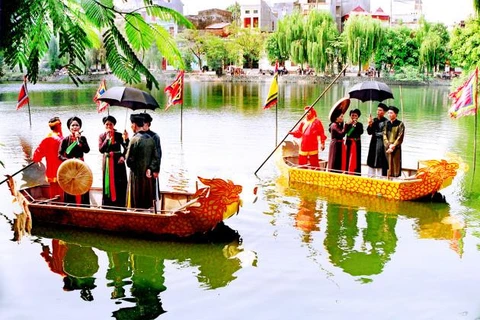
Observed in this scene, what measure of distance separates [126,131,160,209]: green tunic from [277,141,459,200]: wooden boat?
3786mm

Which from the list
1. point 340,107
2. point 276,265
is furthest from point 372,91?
point 276,265

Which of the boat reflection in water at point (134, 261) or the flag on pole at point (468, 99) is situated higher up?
the flag on pole at point (468, 99)

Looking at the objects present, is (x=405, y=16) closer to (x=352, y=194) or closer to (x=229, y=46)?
(x=229, y=46)

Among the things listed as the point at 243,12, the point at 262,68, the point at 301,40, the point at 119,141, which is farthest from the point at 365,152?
the point at 243,12

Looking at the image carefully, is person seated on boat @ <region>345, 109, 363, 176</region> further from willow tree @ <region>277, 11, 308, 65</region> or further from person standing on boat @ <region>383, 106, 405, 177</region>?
willow tree @ <region>277, 11, 308, 65</region>

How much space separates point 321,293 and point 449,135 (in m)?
13.7

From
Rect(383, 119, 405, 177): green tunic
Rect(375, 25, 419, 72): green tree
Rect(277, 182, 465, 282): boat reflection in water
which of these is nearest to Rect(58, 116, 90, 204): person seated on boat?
Rect(277, 182, 465, 282): boat reflection in water

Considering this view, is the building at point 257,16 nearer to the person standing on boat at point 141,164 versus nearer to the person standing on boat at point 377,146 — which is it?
the person standing on boat at point 377,146

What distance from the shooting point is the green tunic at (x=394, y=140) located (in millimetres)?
9906

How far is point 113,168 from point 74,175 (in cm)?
68

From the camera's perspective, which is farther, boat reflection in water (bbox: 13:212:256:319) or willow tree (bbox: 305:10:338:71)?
willow tree (bbox: 305:10:338:71)

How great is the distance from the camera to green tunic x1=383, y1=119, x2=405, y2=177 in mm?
9906

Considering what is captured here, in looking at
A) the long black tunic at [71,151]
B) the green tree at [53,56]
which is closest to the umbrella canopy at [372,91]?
the long black tunic at [71,151]

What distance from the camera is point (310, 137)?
11.0 metres
